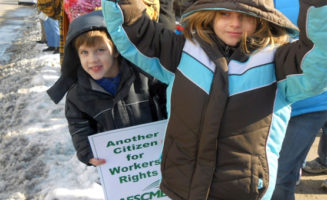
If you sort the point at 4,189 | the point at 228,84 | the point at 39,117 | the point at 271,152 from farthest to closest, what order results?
the point at 39,117 → the point at 4,189 → the point at 271,152 → the point at 228,84

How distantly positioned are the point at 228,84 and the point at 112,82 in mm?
783

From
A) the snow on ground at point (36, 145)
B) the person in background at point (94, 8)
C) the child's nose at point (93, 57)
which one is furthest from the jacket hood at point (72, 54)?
the snow on ground at point (36, 145)

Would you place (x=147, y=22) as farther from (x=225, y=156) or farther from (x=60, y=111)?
(x=60, y=111)

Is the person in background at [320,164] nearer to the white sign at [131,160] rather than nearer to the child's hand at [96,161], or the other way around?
the white sign at [131,160]

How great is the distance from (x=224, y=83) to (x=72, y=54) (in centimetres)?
96

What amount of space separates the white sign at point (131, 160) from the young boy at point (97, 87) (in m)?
0.07

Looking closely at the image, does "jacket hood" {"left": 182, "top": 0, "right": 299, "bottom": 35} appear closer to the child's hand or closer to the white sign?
the white sign

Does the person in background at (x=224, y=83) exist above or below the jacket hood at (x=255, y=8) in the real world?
below

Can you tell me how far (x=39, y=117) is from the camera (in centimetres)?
403

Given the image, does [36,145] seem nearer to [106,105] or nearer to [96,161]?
[96,161]

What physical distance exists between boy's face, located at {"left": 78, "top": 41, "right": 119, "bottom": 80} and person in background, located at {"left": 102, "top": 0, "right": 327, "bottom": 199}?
38 cm

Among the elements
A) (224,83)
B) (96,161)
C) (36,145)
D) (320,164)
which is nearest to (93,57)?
(96,161)

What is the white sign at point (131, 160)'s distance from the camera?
6.10 feet

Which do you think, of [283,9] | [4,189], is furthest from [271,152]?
[4,189]
